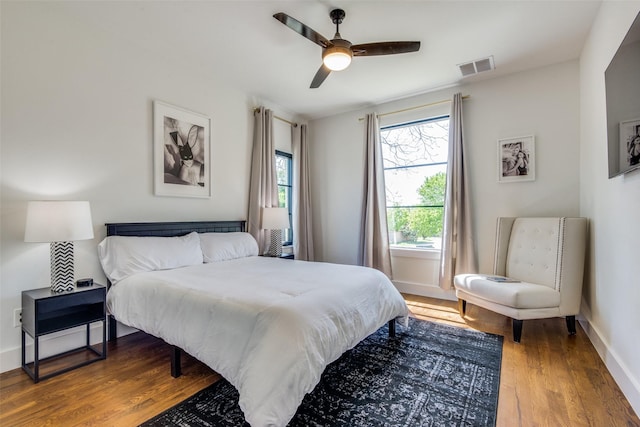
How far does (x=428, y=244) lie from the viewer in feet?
14.4

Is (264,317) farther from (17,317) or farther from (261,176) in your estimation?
(261,176)

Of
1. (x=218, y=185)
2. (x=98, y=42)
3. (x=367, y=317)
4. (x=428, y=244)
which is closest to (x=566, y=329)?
(x=428, y=244)

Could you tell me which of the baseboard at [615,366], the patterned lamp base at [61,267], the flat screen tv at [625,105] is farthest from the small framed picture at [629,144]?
the patterned lamp base at [61,267]

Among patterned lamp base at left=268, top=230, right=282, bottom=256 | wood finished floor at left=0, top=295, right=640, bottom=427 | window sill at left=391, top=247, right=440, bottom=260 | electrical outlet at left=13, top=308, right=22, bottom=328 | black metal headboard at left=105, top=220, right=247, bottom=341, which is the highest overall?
black metal headboard at left=105, top=220, right=247, bottom=341

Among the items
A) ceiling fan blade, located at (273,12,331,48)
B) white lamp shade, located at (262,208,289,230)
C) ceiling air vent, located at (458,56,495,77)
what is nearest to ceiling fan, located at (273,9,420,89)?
ceiling fan blade, located at (273,12,331,48)

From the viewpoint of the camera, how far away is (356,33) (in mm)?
2822

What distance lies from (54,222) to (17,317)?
0.84 m

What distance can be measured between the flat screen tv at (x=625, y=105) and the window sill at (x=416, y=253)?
2.33 metres

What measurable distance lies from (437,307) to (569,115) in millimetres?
2656

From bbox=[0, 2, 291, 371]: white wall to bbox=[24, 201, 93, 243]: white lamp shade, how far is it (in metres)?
0.33

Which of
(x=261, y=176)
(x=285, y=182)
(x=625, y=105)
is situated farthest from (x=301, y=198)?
(x=625, y=105)

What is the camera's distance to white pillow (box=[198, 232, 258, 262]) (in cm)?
331

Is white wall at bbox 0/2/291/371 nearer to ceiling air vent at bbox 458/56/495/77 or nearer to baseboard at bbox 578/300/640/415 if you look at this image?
ceiling air vent at bbox 458/56/495/77

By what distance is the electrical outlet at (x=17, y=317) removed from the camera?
229 centimetres
